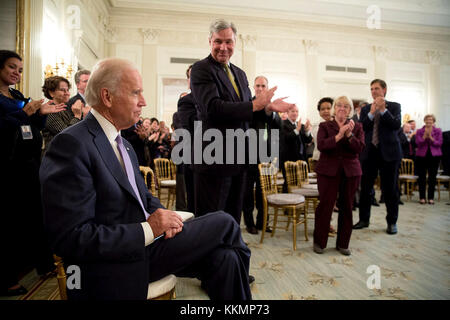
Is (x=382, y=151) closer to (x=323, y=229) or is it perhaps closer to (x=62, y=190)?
(x=323, y=229)

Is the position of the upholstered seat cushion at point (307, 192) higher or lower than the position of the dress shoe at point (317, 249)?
higher

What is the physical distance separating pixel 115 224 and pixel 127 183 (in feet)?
0.48

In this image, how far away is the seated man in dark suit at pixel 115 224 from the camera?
828 millimetres

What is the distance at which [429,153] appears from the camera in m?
5.52

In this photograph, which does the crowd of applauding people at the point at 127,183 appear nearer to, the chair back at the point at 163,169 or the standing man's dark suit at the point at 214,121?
the standing man's dark suit at the point at 214,121

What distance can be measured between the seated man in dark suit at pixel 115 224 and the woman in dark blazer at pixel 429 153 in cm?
603

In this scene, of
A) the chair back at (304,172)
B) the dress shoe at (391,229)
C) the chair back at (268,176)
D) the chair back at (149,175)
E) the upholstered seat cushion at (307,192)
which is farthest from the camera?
the chair back at (304,172)

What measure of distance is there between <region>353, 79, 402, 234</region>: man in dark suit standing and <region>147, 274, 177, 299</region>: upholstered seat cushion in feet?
10.7

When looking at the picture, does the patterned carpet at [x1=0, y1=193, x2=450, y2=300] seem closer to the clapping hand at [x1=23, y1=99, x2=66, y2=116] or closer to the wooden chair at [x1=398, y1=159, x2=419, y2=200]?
the clapping hand at [x1=23, y1=99, x2=66, y2=116]

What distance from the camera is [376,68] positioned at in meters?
10.2

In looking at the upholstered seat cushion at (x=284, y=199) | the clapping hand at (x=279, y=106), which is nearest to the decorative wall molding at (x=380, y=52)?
the upholstered seat cushion at (x=284, y=199)

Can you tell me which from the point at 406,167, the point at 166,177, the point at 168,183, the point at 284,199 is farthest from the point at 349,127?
the point at 406,167

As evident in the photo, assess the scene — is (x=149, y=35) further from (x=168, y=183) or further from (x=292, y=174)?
(x=292, y=174)
